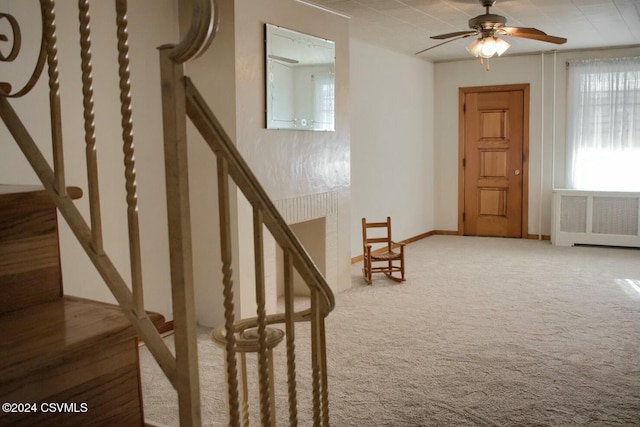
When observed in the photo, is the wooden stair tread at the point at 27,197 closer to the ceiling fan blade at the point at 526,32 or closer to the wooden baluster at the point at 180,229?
the wooden baluster at the point at 180,229

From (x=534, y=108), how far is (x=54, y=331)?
839 cm

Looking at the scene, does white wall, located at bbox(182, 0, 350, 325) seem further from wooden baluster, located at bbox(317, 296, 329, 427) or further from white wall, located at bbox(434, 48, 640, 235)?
white wall, located at bbox(434, 48, 640, 235)

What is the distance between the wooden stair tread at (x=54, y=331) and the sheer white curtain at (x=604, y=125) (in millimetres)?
8019

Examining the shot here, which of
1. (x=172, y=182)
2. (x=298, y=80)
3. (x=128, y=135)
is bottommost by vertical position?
(x=172, y=182)

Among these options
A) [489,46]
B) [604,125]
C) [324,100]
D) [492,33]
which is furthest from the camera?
[604,125]

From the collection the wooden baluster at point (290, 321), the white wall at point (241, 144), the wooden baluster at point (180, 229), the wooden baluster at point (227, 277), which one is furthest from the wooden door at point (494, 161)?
the wooden baluster at point (180, 229)

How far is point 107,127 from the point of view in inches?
163

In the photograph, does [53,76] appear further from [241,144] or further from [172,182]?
[241,144]

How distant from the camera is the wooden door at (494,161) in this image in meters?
8.95

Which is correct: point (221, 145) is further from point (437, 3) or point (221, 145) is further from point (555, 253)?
point (555, 253)

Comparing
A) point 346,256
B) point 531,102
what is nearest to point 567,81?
point 531,102

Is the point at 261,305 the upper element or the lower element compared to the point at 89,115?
lower

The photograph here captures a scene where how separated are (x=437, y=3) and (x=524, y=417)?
143 inches

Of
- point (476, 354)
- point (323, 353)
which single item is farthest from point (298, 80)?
point (323, 353)
